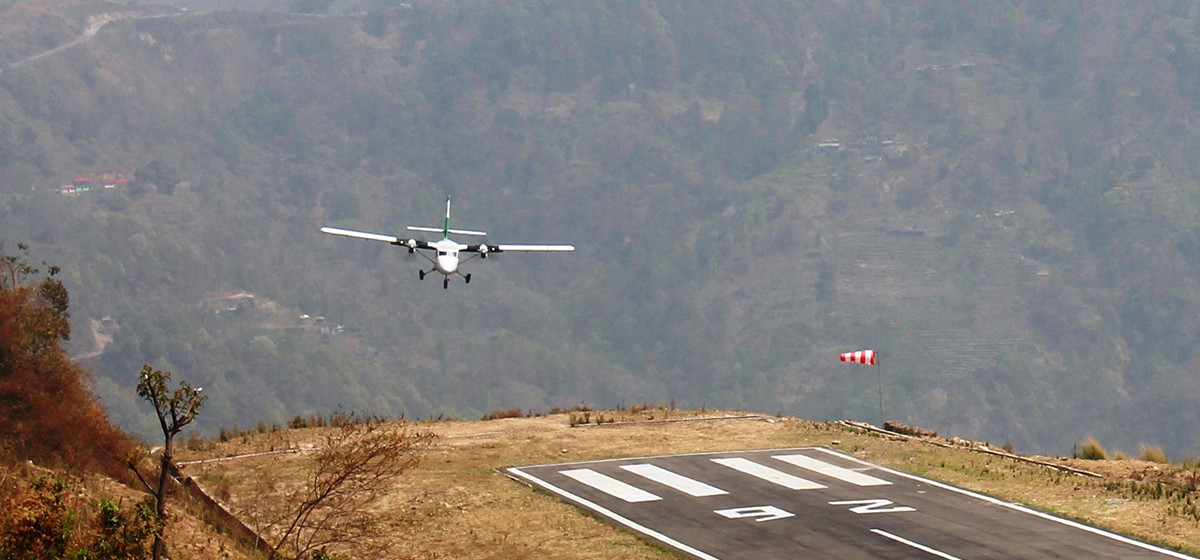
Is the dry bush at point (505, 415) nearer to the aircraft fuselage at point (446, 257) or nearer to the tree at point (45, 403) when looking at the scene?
the aircraft fuselage at point (446, 257)

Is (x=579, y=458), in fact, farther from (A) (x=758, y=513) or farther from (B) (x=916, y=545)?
(B) (x=916, y=545)

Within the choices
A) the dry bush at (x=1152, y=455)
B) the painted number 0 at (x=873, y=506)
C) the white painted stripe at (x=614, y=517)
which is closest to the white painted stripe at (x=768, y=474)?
the painted number 0 at (x=873, y=506)

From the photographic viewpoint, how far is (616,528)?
31.0m

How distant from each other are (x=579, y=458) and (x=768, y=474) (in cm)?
549

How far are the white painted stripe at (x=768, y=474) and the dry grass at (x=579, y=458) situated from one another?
2299 millimetres

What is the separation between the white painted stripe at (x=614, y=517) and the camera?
1139 inches

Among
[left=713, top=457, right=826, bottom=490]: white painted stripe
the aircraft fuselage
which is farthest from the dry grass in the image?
the aircraft fuselage

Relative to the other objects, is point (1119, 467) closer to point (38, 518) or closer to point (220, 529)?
point (220, 529)

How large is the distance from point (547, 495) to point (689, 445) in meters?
8.32

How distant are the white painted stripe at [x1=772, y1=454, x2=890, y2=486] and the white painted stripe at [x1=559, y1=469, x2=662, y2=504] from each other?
198 inches

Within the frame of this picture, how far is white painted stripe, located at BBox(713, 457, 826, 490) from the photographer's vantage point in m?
35.4

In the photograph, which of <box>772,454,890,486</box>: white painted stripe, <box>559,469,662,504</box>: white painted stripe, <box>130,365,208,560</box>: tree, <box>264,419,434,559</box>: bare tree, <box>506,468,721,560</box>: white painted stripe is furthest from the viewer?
<box>772,454,890,486</box>: white painted stripe

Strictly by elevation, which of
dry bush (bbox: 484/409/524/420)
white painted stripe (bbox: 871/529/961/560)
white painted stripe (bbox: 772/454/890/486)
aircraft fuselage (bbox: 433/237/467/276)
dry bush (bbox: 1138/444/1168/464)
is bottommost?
white painted stripe (bbox: 871/529/961/560)

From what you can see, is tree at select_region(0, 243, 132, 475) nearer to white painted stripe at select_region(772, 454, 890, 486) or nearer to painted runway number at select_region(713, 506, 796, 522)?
painted runway number at select_region(713, 506, 796, 522)
